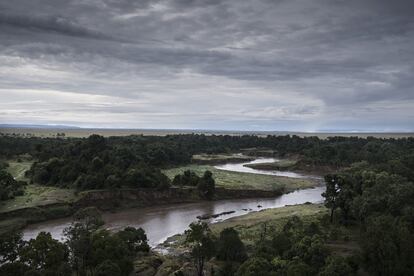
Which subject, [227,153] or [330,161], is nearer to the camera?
[330,161]

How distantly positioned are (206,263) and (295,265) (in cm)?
1254

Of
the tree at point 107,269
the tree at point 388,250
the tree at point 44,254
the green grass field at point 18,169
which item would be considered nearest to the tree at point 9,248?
the tree at point 44,254

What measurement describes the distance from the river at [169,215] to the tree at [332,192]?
16.5m

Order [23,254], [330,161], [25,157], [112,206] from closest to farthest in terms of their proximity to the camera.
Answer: [23,254] < [112,206] < [25,157] < [330,161]

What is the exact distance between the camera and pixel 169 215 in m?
68.8

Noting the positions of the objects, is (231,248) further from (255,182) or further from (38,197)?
(255,182)

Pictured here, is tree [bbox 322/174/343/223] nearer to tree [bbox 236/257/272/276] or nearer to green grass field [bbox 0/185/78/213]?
tree [bbox 236/257/272/276]

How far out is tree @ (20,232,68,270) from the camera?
32625mm

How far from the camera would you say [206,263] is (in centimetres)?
3956

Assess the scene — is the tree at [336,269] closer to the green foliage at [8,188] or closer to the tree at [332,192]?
the tree at [332,192]

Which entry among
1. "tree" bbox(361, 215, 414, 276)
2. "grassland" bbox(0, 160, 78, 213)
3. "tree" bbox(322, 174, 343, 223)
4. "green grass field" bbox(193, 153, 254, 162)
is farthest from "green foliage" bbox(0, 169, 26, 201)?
"green grass field" bbox(193, 153, 254, 162)

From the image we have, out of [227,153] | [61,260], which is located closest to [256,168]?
[227,153]

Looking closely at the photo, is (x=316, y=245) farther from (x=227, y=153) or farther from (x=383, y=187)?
(x=227, y=153)

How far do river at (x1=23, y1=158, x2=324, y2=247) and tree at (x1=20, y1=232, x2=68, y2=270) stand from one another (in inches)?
712
